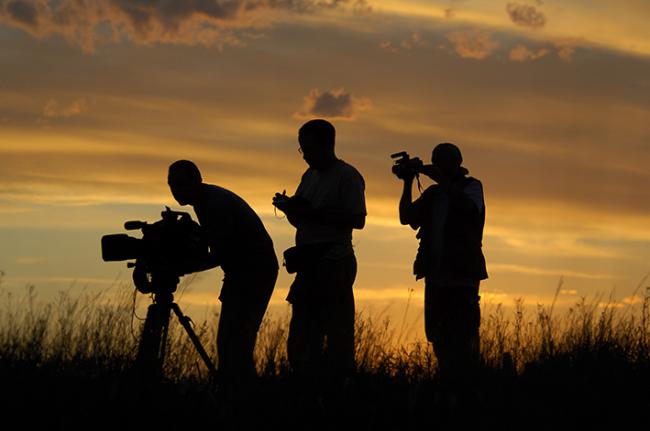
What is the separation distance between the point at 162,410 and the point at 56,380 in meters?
1.32

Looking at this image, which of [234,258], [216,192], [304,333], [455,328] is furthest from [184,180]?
[455,328]

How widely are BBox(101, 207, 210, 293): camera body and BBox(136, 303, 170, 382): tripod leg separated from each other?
0.16 m

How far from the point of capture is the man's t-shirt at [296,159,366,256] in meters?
7.66

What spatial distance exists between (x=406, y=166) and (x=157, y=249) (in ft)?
6.70

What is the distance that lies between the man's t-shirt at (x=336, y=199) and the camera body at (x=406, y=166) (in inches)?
23.5

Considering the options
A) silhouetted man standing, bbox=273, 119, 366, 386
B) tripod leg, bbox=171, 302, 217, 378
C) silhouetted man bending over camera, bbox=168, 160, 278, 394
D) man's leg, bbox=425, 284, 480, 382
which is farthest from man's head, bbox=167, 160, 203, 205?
man's leg, bbox=425, 284, 480, 382

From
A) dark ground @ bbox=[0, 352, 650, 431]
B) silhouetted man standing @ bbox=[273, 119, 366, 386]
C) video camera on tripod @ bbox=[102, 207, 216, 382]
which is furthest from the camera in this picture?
silhouetted man standing @ bbox=[273, 119, 366, 386]

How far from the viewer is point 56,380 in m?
7.09

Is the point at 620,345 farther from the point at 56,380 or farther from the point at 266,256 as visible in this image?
the point at 56,380

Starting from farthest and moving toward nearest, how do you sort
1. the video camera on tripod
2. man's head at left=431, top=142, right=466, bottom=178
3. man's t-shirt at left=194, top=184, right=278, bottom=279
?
man's head at left=431, top=142, right=466, bottom=178, man's t-shirt at left=194, top=184, right=278, bottom=279, the video camera on tripod

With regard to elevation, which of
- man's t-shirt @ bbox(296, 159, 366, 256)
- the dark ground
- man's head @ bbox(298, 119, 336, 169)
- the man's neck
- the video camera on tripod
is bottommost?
the dark ground

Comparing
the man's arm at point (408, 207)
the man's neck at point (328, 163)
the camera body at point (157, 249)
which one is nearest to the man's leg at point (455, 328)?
the man's arm at point (408, 207)

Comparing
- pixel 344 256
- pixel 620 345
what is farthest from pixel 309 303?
pixel 620 345

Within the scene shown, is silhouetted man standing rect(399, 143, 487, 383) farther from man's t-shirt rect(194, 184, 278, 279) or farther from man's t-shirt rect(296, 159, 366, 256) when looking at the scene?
man's t-shirt rect(194, 184, 278, 279)
